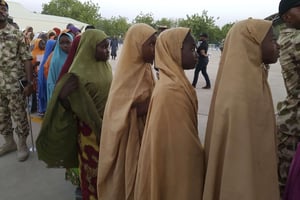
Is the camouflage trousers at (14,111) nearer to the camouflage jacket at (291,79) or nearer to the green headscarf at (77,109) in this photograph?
the green headscarf at (77,109)

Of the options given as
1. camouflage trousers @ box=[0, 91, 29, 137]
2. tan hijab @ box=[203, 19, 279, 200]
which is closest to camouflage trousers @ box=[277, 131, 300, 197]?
tan hijab @ box=[203, 19, 279, 200]

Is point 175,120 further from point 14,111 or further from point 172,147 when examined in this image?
→ point 14,111

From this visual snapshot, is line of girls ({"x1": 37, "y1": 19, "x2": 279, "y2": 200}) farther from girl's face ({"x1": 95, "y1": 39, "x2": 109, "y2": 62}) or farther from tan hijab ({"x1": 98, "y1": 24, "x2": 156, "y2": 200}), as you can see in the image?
girl's face ({"x1": 95, "y1": 39, "x2": 109, "y2": 62})

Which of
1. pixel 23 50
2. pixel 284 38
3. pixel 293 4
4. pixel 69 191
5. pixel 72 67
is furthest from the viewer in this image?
pixel 23 50

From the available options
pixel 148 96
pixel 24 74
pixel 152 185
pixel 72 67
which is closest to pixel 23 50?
pixel 24 74

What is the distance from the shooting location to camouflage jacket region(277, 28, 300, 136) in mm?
2326

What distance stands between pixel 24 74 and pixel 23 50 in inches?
12.3

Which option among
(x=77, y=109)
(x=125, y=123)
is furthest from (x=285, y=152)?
(x=77, y=109)

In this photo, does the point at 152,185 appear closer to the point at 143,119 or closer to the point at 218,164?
the point at 218,164

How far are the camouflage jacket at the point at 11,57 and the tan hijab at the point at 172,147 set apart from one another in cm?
287

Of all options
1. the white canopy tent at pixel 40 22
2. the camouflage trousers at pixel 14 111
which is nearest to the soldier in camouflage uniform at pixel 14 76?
the camouflage trousers at pixel 14 111

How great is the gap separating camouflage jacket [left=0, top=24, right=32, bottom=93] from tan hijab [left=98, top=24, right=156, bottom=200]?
2.30 m

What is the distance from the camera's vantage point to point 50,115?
9.36ft

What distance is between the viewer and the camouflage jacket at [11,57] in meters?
4.21
